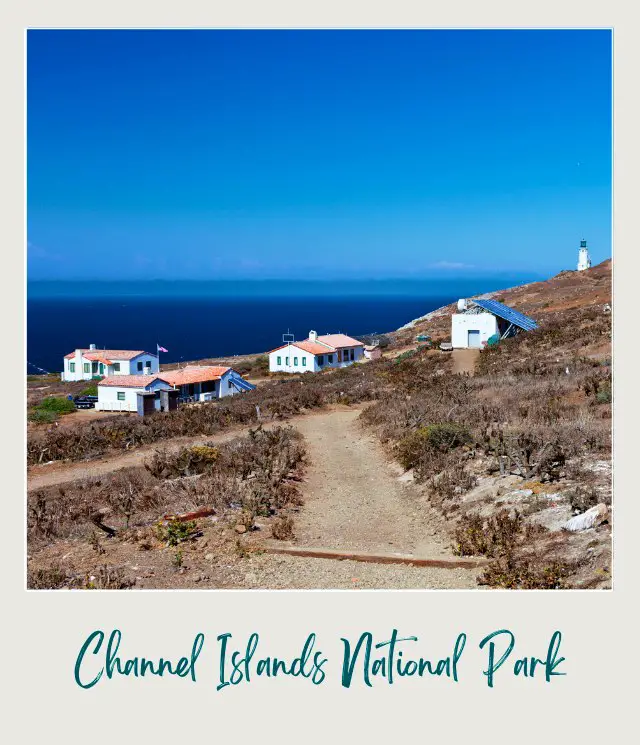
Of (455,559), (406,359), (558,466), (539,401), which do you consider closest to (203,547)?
(455,559)

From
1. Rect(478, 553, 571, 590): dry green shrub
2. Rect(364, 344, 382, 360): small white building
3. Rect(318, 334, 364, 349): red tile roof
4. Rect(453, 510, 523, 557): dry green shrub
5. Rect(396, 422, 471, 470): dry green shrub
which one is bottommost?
Rect(478, 553, 571, 590): dry green shrub

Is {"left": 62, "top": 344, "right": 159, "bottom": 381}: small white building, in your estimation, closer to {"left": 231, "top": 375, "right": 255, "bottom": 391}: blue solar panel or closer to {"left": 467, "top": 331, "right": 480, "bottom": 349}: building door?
{"left": 231, "top": 375, "right": 255, "bottom": 391}: blue solar panel

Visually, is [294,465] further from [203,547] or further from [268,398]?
[268,398]

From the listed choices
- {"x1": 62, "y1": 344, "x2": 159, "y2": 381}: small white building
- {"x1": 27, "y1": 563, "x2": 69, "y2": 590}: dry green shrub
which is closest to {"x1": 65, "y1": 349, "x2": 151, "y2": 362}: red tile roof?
{"x1": 62, "y1": 344, "x2": 159, "y2": 381}: small white building

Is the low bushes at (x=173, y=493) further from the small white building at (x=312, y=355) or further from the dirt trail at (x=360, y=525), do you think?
the small white building at (x=312, y=355)

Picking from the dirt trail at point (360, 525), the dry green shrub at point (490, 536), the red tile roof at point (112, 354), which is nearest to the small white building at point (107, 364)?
the red tile roof at point (112, 354)
